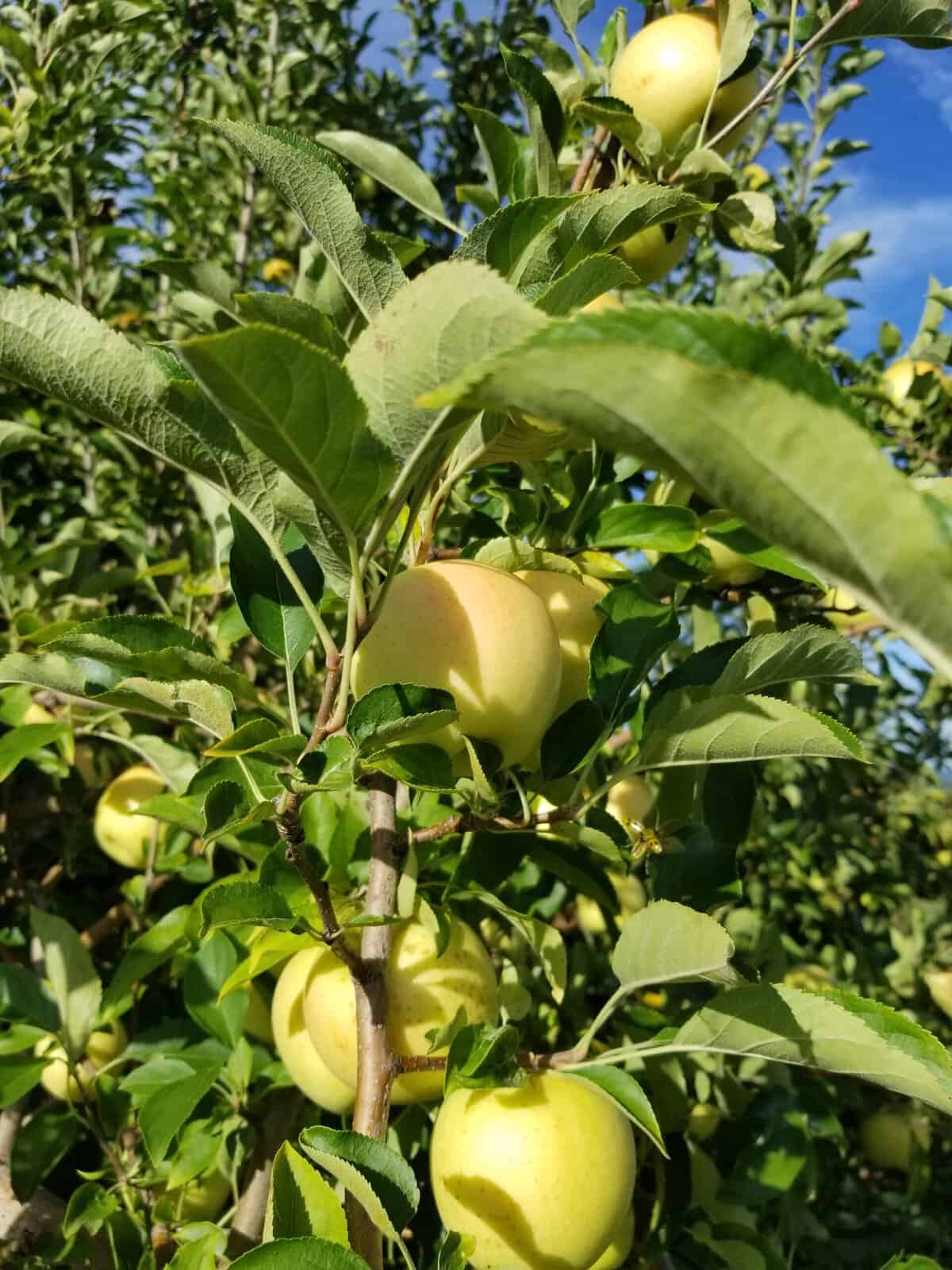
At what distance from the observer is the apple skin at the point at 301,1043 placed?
92cm

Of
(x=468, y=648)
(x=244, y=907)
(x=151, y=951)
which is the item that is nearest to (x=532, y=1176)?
(x=244, y=907)

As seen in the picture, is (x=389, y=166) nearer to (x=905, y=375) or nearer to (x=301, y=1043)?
(x=301, y=1043)

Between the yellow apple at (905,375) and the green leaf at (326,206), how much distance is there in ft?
4.84

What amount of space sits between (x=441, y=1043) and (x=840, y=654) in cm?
48

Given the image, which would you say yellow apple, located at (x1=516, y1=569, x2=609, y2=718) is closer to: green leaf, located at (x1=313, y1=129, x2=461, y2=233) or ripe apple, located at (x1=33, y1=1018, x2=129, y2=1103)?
green leaf, located at (x1=313, y1=129, x2=461, y2=233)

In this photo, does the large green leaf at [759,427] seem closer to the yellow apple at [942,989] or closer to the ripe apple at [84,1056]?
the ripe apple at [84,1056]

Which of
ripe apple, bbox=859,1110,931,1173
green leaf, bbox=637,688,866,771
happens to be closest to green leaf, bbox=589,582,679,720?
green leaf, bbox=637,688,866,771

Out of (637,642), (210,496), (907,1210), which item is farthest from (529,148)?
(907,1210)

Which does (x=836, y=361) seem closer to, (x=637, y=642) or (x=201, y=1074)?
(x=637, y=642)

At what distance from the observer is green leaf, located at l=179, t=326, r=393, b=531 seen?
1.36 feet

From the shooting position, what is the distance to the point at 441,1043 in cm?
83

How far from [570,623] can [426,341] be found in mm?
517

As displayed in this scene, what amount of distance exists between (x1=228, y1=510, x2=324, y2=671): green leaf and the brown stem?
0.43 ft

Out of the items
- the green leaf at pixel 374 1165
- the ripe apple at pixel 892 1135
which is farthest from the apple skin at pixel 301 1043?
the ripe apple at pixel 892 1135
